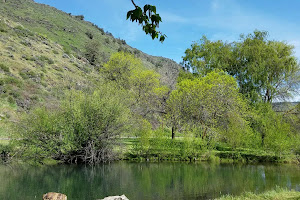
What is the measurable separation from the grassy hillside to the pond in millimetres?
13109

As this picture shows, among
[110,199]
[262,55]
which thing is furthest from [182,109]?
[110,199]

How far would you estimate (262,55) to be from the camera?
3641 centimetres

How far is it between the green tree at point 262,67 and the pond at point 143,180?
12.4 metres

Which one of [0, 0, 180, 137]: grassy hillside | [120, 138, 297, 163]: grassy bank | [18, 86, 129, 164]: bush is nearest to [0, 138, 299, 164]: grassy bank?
[120, 138, 297, 163]: grassy bank

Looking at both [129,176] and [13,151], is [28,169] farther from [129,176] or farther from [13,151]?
[129,176]

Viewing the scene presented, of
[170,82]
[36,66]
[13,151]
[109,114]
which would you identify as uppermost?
[36,66]

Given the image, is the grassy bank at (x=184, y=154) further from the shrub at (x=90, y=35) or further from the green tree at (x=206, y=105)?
the shrub at (x=90, y=35)

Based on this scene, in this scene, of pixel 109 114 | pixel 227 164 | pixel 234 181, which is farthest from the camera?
pixel 227 164

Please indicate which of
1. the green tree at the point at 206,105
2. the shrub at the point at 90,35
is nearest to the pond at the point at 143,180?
the green tree at the point at 206,105

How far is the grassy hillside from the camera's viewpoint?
40.1 meters

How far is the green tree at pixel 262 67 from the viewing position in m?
35.6

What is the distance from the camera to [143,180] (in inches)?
779

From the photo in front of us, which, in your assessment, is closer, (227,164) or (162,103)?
(227,164)

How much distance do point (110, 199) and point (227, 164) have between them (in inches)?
785
